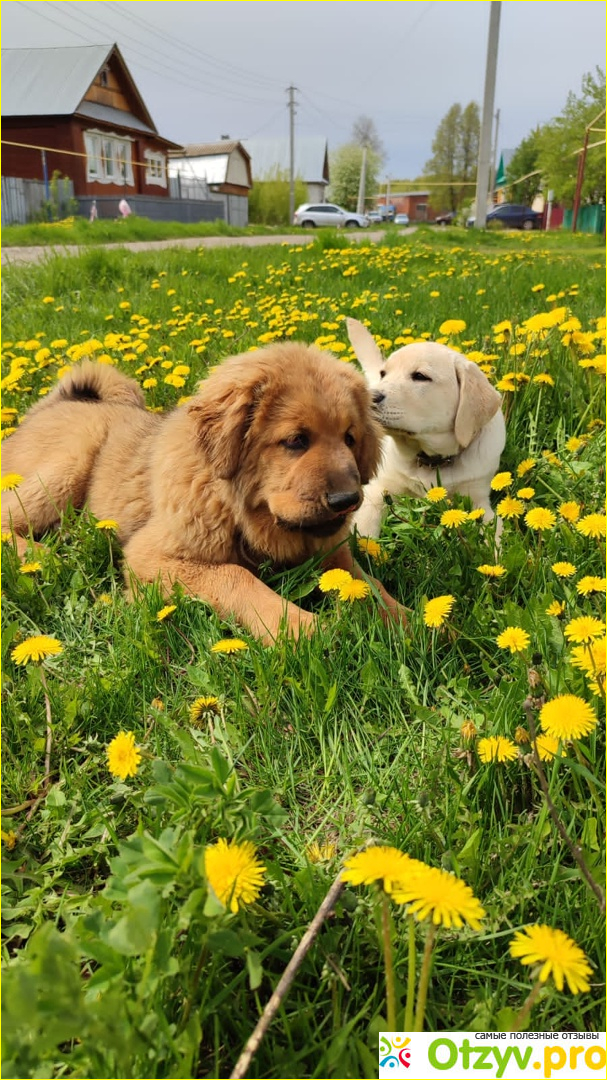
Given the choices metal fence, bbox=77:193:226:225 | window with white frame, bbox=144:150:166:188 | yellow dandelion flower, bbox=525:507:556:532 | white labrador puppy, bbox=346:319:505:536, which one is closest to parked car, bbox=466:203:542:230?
metal fence, bbox=77:193:226:225

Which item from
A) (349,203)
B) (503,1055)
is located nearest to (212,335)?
(503,1055)

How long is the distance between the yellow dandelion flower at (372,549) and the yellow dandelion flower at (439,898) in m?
1.71

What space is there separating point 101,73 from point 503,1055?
42.2 m

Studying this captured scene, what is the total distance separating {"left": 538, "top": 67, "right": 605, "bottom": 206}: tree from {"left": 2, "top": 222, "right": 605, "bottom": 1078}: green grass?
4056cm

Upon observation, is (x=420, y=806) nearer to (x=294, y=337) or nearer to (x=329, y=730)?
(x=329, y=730)

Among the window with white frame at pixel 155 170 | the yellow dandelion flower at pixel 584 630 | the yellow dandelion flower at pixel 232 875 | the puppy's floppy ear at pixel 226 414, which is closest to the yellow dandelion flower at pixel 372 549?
the puppy's floppy ear at pixel 226 414

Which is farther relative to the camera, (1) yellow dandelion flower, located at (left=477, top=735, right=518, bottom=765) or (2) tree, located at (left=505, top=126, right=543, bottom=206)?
(2) tree, located at (left=505, top=126, right=543, bottom=206)

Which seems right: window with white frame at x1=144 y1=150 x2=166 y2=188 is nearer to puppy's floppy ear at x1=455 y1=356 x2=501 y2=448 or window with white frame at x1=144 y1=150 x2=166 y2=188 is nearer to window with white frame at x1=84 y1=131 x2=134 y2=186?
window with white frame at x1=84 y1=131 x2=134 y2=186

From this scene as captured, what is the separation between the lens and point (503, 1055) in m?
0.96

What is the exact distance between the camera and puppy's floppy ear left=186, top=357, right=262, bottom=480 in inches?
90.6

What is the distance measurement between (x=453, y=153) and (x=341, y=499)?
8515 cm

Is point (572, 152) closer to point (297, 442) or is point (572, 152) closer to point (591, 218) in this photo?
point (591, 218)

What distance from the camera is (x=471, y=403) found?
304cm

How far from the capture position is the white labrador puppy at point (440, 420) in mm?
3061
